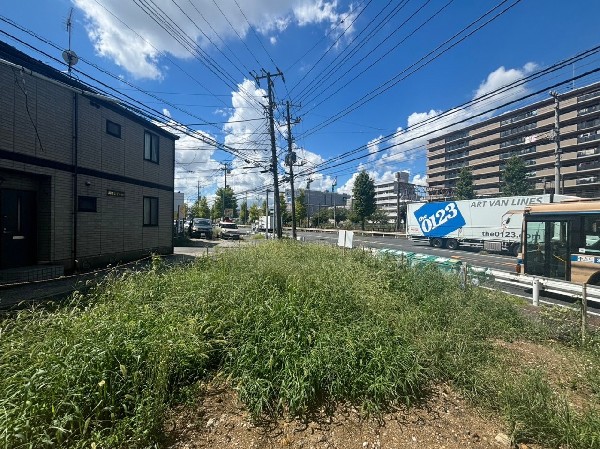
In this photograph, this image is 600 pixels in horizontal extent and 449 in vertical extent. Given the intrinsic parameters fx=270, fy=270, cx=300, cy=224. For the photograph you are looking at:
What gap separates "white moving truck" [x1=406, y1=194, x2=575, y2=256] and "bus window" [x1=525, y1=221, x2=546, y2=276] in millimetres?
8575

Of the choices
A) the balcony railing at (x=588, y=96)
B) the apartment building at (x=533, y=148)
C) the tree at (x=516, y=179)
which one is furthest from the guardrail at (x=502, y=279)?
the balcony railing at (x=588, y=96)

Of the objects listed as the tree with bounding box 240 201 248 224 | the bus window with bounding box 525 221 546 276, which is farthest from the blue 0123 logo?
the tree with bounding box 240 201 248 224

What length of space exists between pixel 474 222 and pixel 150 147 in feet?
70.0

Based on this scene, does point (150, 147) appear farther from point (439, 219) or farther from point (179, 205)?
point (439, 219)

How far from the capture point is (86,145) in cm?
947

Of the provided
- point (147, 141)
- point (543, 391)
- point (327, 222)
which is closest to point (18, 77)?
point (147, 141)

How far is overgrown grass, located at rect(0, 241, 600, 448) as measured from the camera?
2322 mm

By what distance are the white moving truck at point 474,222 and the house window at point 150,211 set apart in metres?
20.2

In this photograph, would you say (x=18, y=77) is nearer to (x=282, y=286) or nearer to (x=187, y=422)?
(x=282, y=286)

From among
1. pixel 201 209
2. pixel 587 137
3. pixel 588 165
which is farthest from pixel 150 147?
pixel 587 137

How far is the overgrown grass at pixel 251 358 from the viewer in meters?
2.32

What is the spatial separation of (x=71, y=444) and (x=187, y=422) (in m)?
0.88

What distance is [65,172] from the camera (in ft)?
28.7

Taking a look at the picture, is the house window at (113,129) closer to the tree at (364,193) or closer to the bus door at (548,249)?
the bus door at (548,249)
